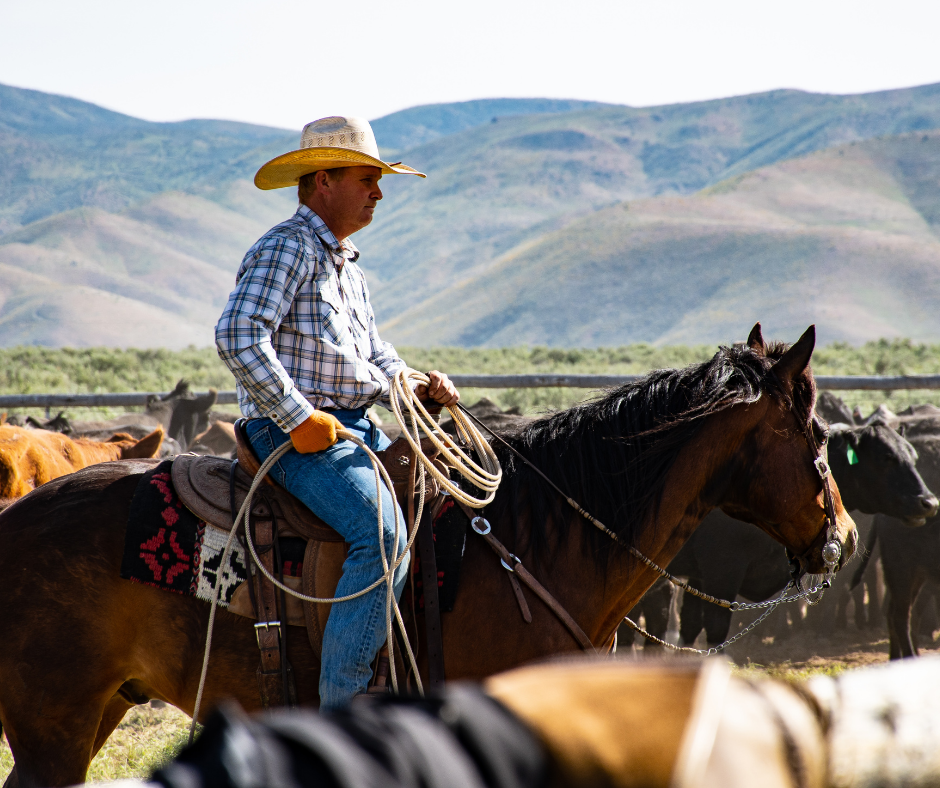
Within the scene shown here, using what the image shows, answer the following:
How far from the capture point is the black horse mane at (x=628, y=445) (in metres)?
3.12

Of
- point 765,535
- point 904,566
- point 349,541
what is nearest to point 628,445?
point 349,541

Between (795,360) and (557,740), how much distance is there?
2.39 meters

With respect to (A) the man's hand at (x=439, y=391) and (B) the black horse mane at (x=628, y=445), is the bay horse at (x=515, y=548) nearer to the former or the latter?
(B) the black horse mane at (x=628, y=445)

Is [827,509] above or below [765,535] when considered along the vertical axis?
above

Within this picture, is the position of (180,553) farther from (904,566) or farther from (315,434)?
(904,566)

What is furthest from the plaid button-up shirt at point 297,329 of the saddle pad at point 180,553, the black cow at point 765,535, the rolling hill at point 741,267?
the rolling hill at point 741,267

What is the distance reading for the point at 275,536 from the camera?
297 cm

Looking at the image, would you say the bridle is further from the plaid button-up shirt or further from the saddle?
the plaid button-up shirt

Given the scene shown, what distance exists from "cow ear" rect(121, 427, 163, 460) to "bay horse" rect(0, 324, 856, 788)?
4193mm

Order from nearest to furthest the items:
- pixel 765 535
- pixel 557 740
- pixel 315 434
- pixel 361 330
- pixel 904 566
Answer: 1. pixel 557 740
2. pixel 315 434
3. pixel 361 330
4. pixel 765 535
5. pixel 904 566

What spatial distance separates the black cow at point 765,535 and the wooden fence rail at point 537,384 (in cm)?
354

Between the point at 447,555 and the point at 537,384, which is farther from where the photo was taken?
the point at 537,384

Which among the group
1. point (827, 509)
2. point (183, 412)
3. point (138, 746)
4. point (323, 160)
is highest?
point (323, 160)

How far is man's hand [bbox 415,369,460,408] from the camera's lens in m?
3.34
